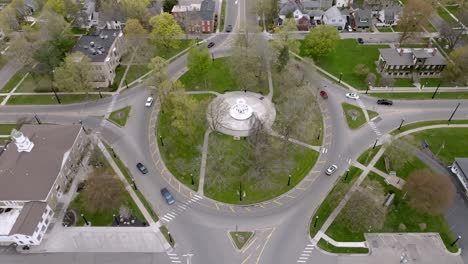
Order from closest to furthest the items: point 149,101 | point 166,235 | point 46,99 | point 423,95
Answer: point 166,235 < point 149,101 < point 423,95 < point 46,99

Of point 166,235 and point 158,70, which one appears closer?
point 166,235

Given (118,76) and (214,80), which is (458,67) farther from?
(118,76)

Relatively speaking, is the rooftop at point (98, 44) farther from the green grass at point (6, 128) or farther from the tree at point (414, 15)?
the tree at point (414, 15)

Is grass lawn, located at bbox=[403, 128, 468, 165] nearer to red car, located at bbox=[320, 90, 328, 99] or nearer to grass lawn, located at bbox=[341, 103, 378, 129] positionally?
grass lawn, located at bbox=[341, 103, 378, 129]

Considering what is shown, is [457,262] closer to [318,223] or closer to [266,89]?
[318,223]

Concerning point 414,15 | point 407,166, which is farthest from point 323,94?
point 414,15

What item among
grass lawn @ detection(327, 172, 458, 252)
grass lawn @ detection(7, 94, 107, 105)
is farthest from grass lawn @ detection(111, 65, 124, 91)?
grass lawn @ detection(327, 172, 458, 252)
